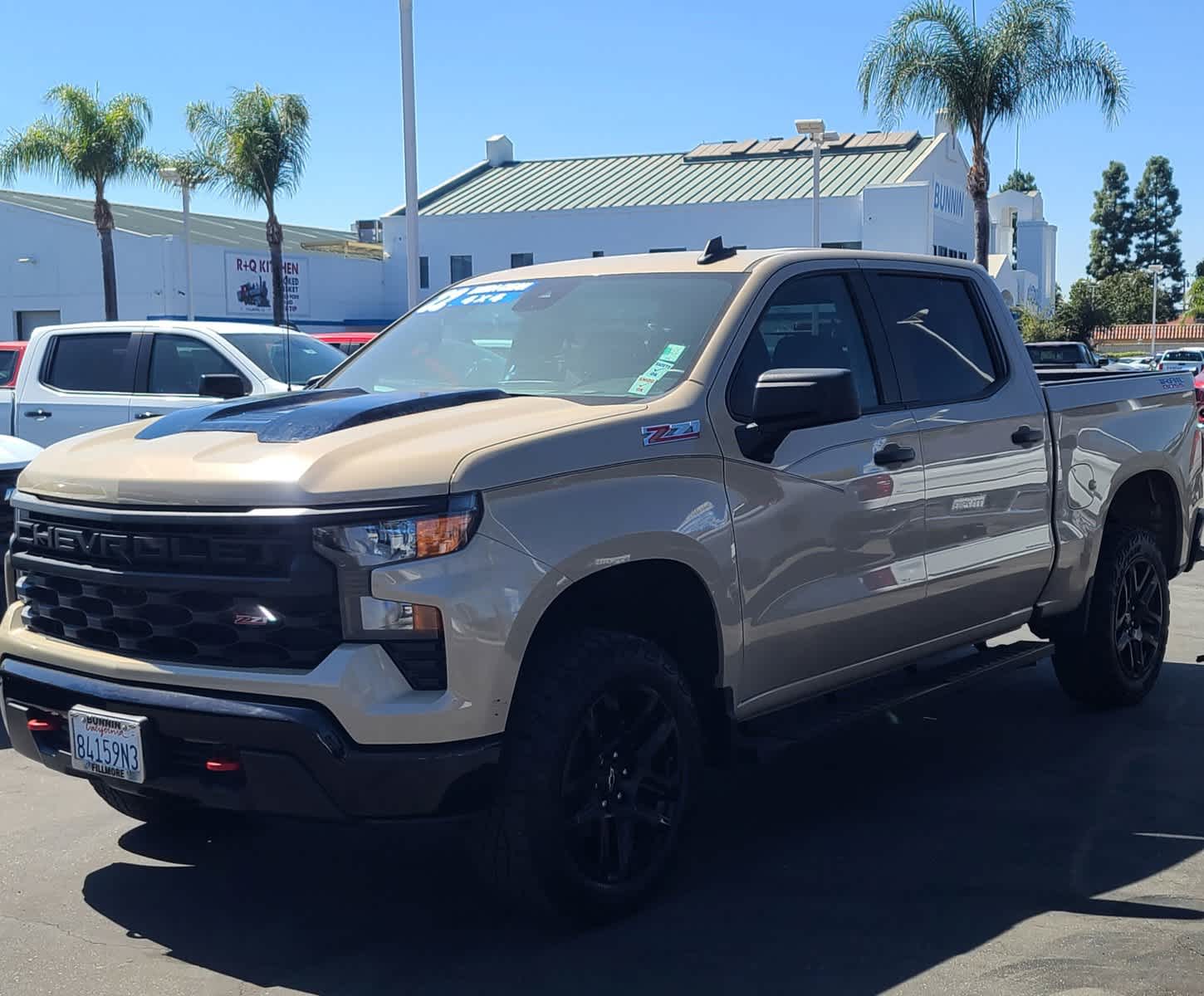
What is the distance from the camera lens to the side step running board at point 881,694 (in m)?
4.74

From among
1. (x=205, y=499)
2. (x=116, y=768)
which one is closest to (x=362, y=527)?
(x=205, y=499)

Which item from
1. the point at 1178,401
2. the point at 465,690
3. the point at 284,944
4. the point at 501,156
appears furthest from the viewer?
the point at 501,156

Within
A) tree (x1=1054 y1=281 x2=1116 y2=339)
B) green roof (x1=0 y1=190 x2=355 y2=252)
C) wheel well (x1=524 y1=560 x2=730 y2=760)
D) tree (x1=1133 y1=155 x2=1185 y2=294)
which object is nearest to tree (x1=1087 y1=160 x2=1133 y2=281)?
tree (x1=1133 y1=155 x2=1185 y2=294)

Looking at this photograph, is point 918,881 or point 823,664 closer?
point 918,881

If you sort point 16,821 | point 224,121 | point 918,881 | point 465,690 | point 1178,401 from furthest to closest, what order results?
point 224,121, point 1178,401, point 16,821, point 918,881, point 465,690

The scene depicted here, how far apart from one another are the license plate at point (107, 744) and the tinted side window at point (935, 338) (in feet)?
9.77

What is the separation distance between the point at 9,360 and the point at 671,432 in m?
11.5

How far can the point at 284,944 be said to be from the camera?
13.6 ft

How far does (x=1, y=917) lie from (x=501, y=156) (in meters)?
58.9

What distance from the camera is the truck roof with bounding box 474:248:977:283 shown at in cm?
512

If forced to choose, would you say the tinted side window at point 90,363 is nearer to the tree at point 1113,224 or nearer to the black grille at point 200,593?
the black grille at point 200,593

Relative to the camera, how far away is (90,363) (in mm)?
12164

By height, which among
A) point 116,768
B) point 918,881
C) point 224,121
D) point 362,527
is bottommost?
point 918,881

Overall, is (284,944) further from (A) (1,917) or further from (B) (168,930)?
(A) (1,917)
